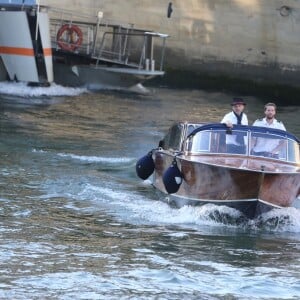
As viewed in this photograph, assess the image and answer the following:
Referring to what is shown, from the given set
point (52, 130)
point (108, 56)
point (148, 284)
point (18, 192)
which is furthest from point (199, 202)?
point (108, 56)

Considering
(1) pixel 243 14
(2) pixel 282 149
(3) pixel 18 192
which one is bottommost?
(3) pixel 18 192

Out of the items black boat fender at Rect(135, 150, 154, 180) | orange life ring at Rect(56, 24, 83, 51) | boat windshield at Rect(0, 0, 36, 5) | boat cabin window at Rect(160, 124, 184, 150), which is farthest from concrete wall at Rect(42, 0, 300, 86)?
black boat fender at Rect(135, 150, 154, 180)

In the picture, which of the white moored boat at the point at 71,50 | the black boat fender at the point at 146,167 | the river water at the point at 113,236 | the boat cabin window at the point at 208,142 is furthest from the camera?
the white moored boat at the point at 71,50

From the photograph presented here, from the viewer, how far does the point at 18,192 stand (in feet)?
51.9

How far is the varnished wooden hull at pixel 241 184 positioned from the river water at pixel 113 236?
18 centimetres

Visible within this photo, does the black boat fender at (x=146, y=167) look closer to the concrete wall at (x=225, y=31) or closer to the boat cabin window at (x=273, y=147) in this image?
the boat cabin window at (x=273, y=147)

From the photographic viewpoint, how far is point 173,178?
14641mm

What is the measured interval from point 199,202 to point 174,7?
22794 mm

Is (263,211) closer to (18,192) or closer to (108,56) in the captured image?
(18,192)

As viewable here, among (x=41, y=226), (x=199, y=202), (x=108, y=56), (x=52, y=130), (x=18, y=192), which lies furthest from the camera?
(x=108, y=56)

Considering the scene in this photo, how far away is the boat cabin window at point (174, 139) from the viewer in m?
15.8

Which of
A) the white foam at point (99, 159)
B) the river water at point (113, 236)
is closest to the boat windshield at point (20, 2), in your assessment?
the river water at point (113, 236)

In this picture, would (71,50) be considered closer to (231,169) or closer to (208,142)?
(208,142)

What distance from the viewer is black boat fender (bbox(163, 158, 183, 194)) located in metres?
14.6
